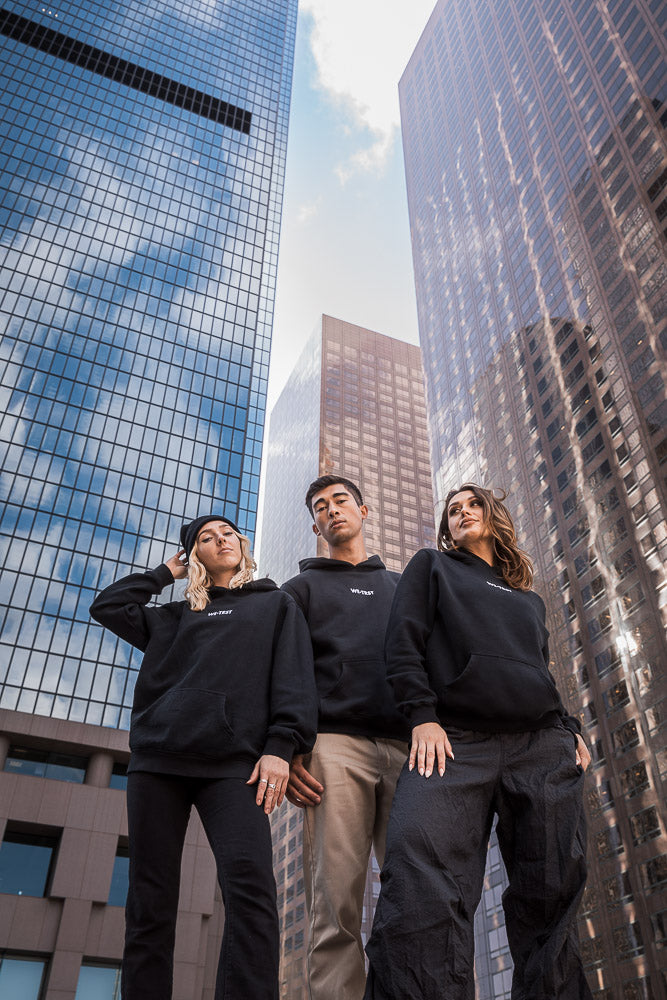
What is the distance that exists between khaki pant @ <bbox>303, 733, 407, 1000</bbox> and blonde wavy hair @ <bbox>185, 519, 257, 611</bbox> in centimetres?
110

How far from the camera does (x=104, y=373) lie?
53281 mm

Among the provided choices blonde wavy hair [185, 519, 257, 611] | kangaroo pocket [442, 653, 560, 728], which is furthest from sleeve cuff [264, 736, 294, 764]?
blonde wavy hair [185, 519, 257, 611]

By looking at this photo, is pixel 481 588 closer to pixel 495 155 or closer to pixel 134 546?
pixel 134 546

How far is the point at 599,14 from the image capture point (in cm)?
7831

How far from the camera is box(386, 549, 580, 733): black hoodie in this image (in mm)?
3354

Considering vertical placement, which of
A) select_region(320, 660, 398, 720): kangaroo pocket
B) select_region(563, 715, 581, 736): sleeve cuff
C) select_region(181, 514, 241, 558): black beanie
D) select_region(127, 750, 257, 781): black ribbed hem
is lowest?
select_region(127, 750, 257, 781): black ribbed hem

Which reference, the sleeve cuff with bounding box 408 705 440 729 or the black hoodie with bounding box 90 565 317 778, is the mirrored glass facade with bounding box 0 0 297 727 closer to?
the black hoodie with bounding box 90 565 317 778

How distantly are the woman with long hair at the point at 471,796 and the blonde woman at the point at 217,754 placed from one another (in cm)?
74

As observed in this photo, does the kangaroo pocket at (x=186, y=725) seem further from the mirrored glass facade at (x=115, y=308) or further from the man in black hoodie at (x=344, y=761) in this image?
the mirrored glass facade at (x=115, y=308)

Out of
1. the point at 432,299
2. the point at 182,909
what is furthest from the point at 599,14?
the point at 182,909

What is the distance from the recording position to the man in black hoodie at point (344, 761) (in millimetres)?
3502

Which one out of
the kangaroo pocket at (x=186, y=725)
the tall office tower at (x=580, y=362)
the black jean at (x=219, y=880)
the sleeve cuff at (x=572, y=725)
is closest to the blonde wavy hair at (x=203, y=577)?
the kangaroo pocket at (x=186, y=725)

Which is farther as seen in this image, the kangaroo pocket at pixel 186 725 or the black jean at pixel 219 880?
the kangaroo pocket at pixel 186 725

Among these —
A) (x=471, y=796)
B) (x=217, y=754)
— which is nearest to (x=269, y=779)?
(x=217, y=754)
